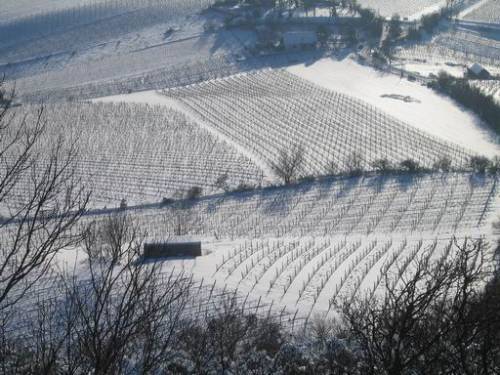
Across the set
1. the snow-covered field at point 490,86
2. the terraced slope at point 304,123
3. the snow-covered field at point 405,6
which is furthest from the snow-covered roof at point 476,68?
the snow-covered field at point 405,6

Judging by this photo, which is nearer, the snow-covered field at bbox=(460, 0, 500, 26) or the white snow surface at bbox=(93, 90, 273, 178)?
the white snow surface at bbox=(93, 90, 273, 178)

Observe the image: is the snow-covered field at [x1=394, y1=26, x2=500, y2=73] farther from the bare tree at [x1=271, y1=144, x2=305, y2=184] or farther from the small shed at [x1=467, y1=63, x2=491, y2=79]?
the bare tree at [x1=271, y1=144, x2=305, y2=184]

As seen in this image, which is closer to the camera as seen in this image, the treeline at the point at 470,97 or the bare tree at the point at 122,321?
the bare tree at the point at 122,321

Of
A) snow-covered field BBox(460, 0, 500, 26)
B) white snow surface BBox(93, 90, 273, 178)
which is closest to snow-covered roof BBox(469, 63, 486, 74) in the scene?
snow-covered field BBox(460, 0, 500, 26)

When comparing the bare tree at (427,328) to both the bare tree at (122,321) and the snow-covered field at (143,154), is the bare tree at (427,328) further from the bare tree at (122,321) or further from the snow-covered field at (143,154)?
the snow-covered field at (143,154)

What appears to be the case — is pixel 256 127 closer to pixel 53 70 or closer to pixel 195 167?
pixel 195 167

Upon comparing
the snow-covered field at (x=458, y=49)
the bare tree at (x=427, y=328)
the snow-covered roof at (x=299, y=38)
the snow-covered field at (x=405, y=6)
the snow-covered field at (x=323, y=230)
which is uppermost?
the snow-covered field at (x=405, y=6)

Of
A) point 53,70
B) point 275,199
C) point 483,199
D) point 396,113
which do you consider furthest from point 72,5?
point 483,199
